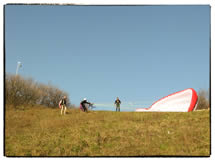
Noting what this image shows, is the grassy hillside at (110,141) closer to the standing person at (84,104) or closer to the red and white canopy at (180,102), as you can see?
the red and white canopy at (180,102)

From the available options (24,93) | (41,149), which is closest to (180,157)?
(41,149)

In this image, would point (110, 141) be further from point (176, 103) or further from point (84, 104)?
point (176, 103)

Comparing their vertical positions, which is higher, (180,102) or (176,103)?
(180,102)

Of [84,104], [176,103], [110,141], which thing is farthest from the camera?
[84,104]

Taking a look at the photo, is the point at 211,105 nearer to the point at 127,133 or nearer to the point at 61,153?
the point at 127,133

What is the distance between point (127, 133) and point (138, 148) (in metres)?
2.35

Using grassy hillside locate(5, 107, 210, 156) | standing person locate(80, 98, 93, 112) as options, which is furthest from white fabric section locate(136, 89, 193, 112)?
standing person locate(80, 98, 93, 112)

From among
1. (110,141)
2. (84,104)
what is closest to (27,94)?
(84,104)

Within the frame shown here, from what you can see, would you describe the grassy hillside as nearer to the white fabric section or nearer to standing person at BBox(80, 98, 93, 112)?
the white fabric section

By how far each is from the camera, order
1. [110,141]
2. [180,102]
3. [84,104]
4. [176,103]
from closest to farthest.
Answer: [110,141] → [180,102] → [176,103] → [84,104]

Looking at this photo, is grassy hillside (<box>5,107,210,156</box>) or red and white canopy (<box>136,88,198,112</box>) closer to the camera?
grassy hillside (<box>5,107,210,156</box>)

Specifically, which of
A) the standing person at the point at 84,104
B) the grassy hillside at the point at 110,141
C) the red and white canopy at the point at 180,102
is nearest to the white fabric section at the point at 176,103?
the red and white canopy at the point at 180,102

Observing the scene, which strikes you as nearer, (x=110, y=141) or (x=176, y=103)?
(x=110, y=141)

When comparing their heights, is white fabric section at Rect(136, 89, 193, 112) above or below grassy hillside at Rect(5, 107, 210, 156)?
above
